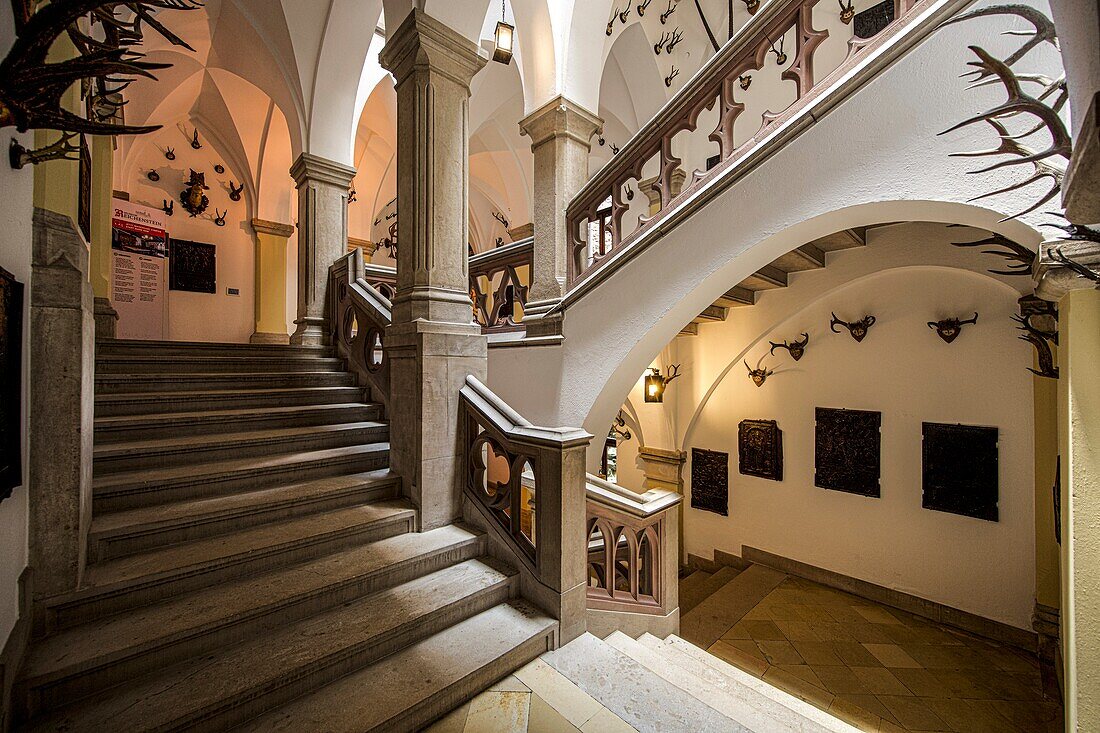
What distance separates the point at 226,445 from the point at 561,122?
4.24m

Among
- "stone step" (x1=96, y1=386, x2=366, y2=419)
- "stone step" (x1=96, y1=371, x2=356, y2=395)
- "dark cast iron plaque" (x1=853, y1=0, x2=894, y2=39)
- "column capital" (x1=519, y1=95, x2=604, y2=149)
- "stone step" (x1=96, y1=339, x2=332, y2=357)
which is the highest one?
"dark cast iron plaque" (x1=853, y1=0, x2=894, y2=39)

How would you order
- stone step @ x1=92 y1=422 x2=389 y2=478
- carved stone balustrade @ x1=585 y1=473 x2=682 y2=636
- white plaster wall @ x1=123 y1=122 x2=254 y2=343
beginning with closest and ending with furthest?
stone step @ x1=92 y1=422 x2=389 y2=478 → carved stone balustrade @ x1=585 y1=473 x2=682 y2=636 → white plaster wall @ x1=123 y1=122 x2=254 y2=343

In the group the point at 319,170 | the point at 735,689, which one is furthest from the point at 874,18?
the point at 735,689

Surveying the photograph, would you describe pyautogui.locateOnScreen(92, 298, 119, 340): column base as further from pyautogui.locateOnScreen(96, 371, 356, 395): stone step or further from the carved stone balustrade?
the carved stone balustrade

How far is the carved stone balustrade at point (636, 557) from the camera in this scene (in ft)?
11.4

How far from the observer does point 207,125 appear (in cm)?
881

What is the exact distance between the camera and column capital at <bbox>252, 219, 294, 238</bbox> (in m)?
9.29

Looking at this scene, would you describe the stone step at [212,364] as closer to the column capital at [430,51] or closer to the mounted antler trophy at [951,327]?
the column capital at [430,51]

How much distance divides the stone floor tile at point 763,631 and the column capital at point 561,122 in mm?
6023

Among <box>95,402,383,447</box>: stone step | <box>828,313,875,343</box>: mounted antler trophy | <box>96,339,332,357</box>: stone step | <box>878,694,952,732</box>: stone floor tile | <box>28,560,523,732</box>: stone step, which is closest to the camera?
<box>28,560,523,732</box>: stone step

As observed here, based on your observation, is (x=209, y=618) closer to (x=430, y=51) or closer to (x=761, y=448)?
(x=430, y=51)

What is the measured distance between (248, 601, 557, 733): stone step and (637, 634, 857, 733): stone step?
102 centimetres

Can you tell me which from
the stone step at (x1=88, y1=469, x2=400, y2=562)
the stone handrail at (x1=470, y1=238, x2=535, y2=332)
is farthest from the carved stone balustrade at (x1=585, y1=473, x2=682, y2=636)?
the stone handrail at (x1=470, y1=238, x2=535, y2=332)

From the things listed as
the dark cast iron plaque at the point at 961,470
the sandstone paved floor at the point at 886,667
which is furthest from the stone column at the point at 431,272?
the dark cast iron plaque at the point at 961,470
